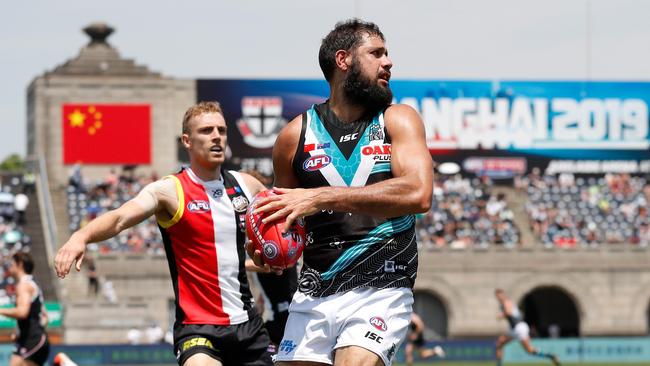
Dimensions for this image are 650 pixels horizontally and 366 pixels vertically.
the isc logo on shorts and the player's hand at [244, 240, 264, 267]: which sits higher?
the player's hand at [244, 240, 264, 267]

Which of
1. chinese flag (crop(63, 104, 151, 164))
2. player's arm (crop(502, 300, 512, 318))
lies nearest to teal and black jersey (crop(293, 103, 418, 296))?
player's arm (crop(502, 300, 512, 318))

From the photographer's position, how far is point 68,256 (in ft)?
23.5

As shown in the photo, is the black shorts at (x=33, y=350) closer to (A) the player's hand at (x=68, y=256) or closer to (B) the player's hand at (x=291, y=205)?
(A) the player's hand at (x=68, y=256)

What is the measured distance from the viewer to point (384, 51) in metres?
6.80

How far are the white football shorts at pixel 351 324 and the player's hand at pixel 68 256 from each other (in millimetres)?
1287

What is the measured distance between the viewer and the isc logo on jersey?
6.71 metres

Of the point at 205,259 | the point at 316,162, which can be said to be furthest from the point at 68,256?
the point at 205,259

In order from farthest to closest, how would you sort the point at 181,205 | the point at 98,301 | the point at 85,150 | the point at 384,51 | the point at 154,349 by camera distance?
the point at 85,150 → the point at 98,301 → the point at 154,349 → the point at 181,205 → the point at 384,51

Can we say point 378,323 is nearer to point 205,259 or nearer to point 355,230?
point 355,230

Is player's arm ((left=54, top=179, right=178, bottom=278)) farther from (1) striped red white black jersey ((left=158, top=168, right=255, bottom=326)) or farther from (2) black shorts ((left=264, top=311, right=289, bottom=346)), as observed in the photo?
(2) black shorts ((left=264, top=311, right=289, bottom=346))

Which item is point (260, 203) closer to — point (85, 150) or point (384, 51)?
point (384, 51)

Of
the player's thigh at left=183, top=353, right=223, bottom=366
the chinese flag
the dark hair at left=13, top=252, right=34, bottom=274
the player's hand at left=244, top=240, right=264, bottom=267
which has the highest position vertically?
the player's hand at left=244, top=240, right=264, bottom=267

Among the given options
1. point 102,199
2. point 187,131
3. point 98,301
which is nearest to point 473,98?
point 102,199

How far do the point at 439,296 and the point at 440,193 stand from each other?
4845 millimetres
